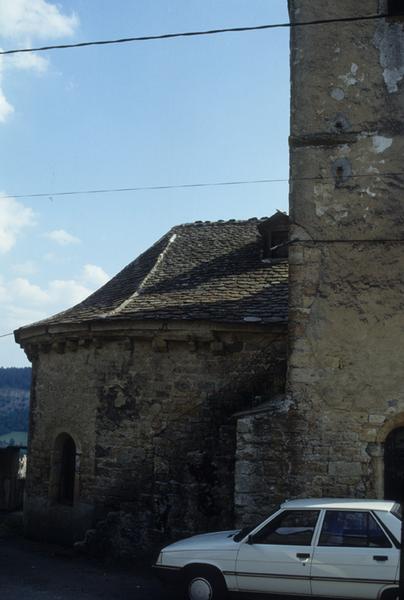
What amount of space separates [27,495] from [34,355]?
112 inches

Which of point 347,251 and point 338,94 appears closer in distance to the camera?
point 347,251

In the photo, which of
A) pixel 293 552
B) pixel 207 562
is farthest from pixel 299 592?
pixel 207 562

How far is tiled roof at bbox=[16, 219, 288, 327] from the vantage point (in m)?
11.6

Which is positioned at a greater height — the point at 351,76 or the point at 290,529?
the point at 351,76

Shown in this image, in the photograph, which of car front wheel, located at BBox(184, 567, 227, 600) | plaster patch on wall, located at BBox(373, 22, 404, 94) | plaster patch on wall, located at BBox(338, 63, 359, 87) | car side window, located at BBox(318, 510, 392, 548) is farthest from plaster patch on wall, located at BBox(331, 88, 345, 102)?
car front wheel, located at BBox(184, 567, 227, 600)

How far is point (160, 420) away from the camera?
461 inches

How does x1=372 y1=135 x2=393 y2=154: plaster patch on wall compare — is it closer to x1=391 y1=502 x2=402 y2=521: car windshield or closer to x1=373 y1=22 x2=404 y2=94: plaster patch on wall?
x1=373 y1=22 x2=404 y2=94: plaster patch on wall

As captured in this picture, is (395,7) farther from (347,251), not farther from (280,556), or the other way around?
(280,556)

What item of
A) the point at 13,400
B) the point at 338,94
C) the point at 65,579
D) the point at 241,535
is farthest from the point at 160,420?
the point at 13,400

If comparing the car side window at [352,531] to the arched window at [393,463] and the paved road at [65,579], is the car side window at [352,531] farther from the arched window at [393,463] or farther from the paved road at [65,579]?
the paved road at [65,579]

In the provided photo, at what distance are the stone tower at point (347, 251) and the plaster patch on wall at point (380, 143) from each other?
0.05 feet

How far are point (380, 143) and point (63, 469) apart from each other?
844 cm

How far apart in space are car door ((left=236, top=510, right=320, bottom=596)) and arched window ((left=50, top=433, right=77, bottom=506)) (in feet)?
21.5

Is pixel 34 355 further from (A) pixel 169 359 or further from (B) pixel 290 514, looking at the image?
(B) pixel 290 514
